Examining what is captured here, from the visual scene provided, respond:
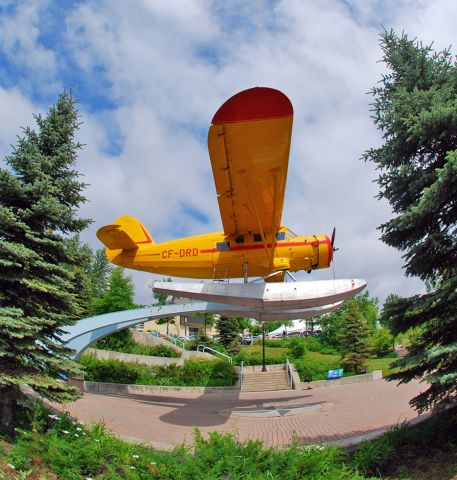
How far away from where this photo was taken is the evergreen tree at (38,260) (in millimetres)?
7695

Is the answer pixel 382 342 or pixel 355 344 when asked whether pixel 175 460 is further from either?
pixel 382 342

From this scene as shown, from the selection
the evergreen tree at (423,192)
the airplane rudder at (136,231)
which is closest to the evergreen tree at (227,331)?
the airplane rudder at (136,231)

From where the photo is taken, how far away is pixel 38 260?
8.38 meters

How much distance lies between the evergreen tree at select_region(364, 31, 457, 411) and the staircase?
1959cm

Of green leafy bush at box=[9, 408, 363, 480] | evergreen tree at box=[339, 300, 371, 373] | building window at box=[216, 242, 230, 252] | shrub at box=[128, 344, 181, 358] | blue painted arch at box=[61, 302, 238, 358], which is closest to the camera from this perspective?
green leafy bush at box=[9, 408, 363, 480]

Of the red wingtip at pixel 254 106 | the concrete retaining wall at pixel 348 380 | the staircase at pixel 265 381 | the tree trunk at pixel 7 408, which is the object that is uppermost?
the red wingtip at pixel 254 106

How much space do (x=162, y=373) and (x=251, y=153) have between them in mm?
17797

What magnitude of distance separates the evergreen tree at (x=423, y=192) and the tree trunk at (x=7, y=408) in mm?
6741

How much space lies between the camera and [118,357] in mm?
26578

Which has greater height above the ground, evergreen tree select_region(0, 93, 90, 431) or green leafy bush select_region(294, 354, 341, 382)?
evergreen tree select_region(0, 93, 90, 431)

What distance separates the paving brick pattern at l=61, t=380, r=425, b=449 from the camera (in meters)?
10.9

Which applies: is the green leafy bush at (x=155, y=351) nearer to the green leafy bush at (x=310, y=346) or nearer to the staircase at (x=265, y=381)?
the staircase at (x=265, y=381)

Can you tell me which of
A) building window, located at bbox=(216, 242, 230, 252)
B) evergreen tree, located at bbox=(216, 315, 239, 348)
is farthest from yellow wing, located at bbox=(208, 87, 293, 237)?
evergreen tree, located at bbox=(216, 315, 239, 348)

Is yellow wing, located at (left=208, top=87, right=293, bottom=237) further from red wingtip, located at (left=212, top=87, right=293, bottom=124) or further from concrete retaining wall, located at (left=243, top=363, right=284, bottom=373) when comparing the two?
concrete retaining wall, located at (left=243, top=363, right=284, bottom=373)
